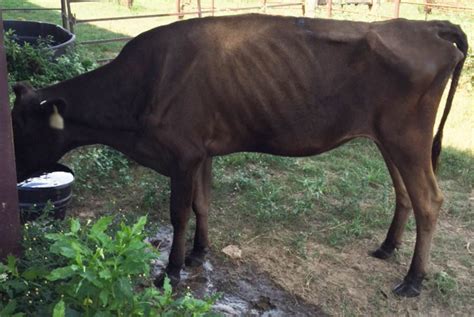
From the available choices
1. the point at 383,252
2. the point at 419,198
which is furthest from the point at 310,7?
the point at 419,198

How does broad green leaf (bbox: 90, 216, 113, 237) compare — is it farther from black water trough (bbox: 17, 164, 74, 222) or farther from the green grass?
the green grass

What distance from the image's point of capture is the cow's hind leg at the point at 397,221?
4.43m

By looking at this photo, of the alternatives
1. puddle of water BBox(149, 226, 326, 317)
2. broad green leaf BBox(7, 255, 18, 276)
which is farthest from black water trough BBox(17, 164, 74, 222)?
broad green leaf BBox(7, 255, 18, 276)

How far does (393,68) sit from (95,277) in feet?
7.83

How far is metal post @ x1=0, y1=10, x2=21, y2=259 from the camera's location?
9.32 ft

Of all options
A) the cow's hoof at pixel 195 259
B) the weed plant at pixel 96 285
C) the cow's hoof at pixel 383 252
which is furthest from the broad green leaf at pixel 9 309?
the cow's hoof at pixel 383 252

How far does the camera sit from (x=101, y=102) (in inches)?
155

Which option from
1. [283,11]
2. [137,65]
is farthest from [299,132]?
[283,11]

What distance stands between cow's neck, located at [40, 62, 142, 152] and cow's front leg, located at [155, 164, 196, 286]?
46 centimetres

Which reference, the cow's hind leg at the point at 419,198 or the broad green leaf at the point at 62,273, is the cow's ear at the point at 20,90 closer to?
the broad green leaf at the point at 62,273

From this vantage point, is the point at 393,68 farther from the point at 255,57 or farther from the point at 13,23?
the point at 13,23

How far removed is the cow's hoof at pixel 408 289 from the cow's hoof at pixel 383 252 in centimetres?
41

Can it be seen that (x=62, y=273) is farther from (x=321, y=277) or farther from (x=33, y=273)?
(x=321, y=277)

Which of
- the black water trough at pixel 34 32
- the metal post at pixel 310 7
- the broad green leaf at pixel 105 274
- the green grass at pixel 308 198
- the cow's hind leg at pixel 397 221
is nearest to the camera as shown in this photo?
the broad green leaf at pixel 105 274
